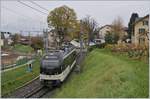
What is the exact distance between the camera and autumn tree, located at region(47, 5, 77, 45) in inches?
2556

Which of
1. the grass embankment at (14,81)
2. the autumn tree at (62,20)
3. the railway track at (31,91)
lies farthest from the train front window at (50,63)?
the autumn tree at (62,20)

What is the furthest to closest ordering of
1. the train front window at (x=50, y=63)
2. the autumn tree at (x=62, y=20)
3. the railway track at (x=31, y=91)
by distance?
the autumn tree at (x=62, y=20), the train front window at (x=50, y=63), the railway track at (x=31, y=91)

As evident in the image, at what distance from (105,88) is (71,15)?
50096 mm

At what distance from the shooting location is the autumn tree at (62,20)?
6493 cm

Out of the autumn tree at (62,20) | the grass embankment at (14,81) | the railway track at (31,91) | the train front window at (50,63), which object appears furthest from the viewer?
the autumn tree at (62,20)

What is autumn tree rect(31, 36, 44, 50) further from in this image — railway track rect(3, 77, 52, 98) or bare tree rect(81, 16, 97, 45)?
Result: railway track rect(3, 77, 52, 98)

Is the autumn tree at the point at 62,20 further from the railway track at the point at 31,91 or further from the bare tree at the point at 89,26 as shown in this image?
the railway track at the point at 31,91

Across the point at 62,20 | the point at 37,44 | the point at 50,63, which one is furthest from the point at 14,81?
the point at 37,44

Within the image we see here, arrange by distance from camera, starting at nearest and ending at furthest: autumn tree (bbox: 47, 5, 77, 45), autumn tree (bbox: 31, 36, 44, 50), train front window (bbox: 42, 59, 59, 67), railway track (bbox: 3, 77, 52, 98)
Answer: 1. railway track (bbox: 3, 77, 52, 98)
2. train front window (bbox: 42, 59, 59, 67)
3. autumn tree (bbox: 47, 5, 77, 45)
4. autumn tree (bbox: 31, 36, 44, 50)

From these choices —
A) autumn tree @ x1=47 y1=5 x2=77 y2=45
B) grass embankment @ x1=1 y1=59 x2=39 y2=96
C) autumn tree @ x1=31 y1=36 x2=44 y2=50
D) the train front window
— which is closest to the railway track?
grass embankment @ x1=1 y1=59 x2=39 y2=96

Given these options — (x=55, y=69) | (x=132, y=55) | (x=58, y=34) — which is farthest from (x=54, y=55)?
(x=58, y=34)

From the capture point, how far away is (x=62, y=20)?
65.7 meters

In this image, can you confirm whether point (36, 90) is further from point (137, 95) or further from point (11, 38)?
point (11, 38)

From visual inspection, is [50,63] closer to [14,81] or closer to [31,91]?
[31,91]
